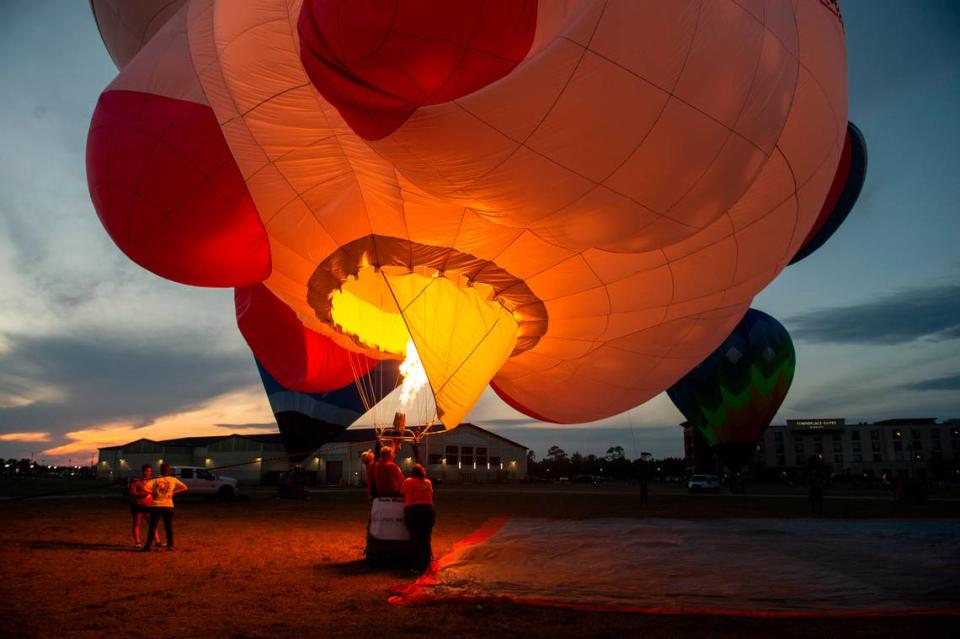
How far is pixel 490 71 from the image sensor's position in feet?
11.0

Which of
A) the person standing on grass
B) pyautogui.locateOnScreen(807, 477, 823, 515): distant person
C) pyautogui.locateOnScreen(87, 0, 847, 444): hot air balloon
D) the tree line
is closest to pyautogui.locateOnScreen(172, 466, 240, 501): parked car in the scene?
pyautogui.locateOnScreen(87, 0, 847, 444): hot air balloon

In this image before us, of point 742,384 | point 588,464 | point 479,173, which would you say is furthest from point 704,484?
point 588,464

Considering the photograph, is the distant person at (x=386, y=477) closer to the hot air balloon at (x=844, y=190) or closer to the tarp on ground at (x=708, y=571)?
the tarp on ground at (x=708, y=571)

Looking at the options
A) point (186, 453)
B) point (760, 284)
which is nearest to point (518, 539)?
point (760, 284)

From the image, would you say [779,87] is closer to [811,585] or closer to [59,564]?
[811,585]

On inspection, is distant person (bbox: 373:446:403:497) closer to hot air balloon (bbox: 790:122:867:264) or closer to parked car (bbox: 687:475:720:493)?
hot air balloon (bbox: 790:122:867:264)

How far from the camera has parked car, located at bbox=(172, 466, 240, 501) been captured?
57.0ft

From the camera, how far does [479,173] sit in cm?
364

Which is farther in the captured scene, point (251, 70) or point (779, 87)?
point (251, 70)

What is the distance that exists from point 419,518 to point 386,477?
2.34ft

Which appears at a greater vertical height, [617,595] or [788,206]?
[788,206]

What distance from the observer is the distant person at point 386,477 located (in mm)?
6066

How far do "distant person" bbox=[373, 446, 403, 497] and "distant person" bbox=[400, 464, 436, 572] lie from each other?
0.42 metres

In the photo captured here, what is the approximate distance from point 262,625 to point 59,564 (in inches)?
135
